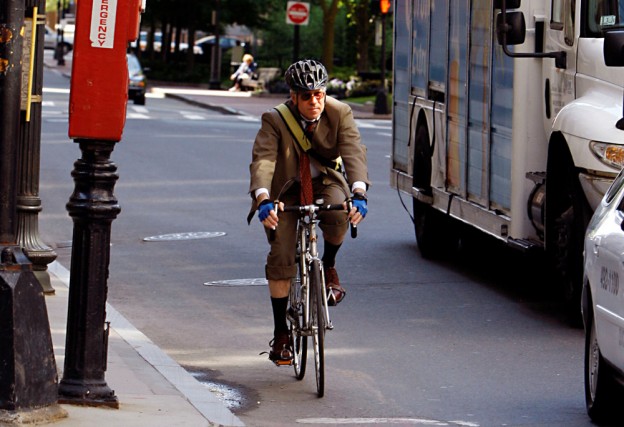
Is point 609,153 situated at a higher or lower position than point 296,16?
lower

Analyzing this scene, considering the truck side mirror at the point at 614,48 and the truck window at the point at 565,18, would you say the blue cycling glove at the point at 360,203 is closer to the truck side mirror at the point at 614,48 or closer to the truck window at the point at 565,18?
the truck side mirror at the point at 614,48

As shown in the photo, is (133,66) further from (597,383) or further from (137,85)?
(597,383)

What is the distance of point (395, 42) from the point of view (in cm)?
1667

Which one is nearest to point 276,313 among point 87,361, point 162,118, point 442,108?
point 87,361

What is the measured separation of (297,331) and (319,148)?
3.54ft

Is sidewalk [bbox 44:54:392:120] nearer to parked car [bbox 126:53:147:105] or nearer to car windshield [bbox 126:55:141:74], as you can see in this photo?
parked car [bbox 126:53:147:105]

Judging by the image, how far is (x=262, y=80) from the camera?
58562 millimetres

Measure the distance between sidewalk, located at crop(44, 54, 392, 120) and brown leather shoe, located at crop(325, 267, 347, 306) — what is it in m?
33.3

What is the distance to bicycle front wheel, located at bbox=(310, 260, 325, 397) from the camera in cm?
835

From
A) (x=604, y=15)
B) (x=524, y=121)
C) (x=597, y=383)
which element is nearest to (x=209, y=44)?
(x=524, y=121)

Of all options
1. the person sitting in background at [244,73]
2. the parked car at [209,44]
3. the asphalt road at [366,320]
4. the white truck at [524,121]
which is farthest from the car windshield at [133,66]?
the white truck at [524,121]

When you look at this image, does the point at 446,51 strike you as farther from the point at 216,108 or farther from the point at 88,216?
the point at 216,108

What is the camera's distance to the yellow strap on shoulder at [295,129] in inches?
355

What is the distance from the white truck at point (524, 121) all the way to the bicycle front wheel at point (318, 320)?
2649 millimetres
